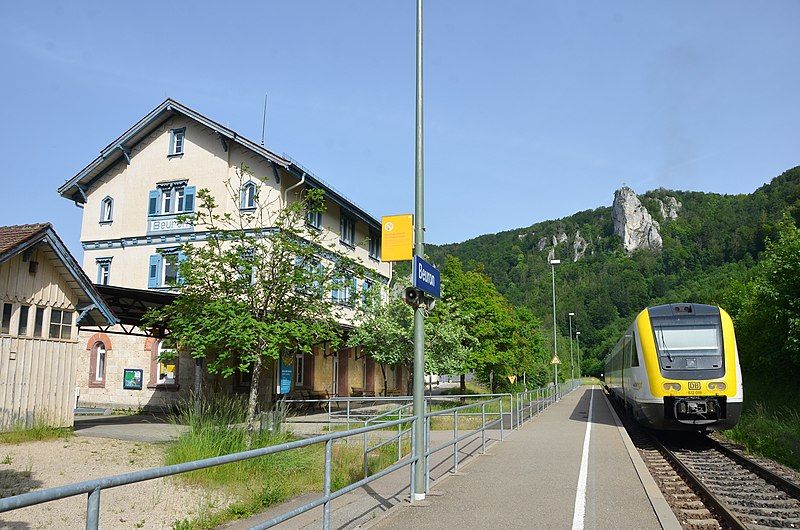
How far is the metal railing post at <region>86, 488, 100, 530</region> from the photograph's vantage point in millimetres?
2943

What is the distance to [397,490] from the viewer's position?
30.3 ft

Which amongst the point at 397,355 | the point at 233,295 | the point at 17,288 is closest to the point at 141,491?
the point at 233,295

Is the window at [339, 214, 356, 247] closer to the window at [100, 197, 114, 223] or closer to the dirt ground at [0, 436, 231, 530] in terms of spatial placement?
the window at [100, 197, 114, 223]

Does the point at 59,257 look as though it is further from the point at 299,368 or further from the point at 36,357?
the point at 299,368

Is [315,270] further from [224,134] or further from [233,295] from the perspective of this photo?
[224,134]

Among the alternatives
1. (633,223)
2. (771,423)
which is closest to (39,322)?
(771,423)

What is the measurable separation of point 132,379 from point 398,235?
2169 centimetres

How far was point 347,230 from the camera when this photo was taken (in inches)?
1277

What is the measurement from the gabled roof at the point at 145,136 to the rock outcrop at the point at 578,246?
10901cm

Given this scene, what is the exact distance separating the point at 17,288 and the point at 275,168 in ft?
42.7

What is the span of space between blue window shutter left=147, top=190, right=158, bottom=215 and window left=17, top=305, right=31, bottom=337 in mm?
14181

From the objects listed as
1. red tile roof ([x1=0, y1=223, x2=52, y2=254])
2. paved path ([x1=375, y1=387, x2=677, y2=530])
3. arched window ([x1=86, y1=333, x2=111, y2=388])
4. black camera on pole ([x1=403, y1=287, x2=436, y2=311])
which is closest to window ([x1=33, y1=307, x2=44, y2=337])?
red tile roof ([x1=0, y1=223, x2=52, y2=254])

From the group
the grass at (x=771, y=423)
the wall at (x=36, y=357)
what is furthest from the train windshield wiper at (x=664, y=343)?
the wall at (x=36, y=357)

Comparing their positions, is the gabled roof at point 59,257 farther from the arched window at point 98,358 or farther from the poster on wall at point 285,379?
Answer: the arched window at point 98,358
